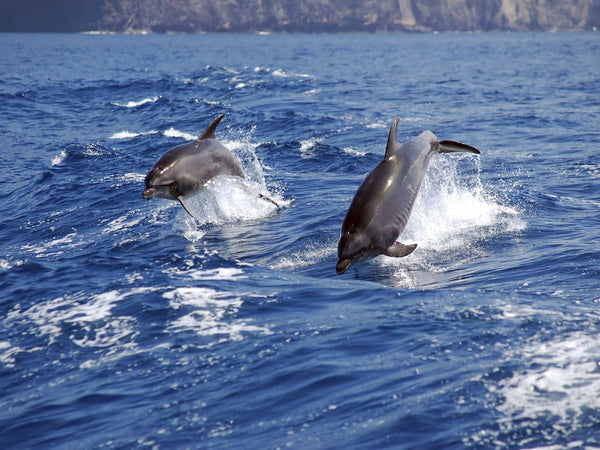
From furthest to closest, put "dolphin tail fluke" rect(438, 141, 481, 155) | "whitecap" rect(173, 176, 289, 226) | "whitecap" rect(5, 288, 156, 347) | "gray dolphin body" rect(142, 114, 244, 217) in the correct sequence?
1. "whitecap" rect(173, 176, 289, 226)
2. "gray dolphin body" rect(142, 114, 244, 217)
3. "dolphin tail fluke" rect(438, 141, 481, 155)
4. "whitecap" rect(5, 288, 156, 347)

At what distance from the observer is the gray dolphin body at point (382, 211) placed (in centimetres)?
945

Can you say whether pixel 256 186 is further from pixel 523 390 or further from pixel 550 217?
pixel 523 390

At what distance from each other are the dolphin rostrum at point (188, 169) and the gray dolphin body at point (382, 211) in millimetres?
3341

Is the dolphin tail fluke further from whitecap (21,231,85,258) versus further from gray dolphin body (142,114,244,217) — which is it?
whitecap (21,231,85,258)

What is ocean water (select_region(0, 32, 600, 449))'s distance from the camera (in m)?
6.37

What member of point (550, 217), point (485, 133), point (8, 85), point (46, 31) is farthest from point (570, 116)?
point (46, 31)

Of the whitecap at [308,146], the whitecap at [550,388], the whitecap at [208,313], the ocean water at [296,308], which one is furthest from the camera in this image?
the whitecap at [308,146]

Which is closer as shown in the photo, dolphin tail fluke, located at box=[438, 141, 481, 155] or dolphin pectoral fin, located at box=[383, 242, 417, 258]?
dolphin pectoral fin, located at box=[383, 242, 417, 258]

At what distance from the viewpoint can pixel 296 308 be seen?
9062mm

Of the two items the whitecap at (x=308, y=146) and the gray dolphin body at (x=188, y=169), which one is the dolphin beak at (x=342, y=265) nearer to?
the gray dolphin body at (x=188, y=169)

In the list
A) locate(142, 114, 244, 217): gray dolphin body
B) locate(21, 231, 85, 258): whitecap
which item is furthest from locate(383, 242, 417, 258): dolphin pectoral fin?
locate(21, 231, 85, 258): whitecap

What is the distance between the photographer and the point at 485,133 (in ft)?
80.4

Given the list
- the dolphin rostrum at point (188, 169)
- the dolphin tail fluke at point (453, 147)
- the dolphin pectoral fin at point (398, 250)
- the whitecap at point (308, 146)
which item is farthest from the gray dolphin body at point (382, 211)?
the whitecap at point (308, 146)

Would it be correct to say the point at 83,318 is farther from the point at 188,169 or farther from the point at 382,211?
the point at 188,169
